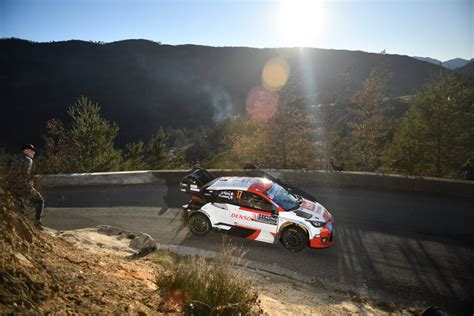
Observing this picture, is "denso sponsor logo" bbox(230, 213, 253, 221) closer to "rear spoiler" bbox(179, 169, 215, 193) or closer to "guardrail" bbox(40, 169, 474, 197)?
"rear spoiler" bbox(179, 169, 215, 193)

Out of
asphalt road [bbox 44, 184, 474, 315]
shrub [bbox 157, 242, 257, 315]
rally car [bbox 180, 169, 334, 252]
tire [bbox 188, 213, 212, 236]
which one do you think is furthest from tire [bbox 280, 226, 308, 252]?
shrub [bbox 157, 242, 257, 315]

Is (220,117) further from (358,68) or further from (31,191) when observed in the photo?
(31,191)

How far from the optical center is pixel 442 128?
77.0 feet

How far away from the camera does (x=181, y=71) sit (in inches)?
7269

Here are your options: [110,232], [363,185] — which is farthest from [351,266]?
[110,232]

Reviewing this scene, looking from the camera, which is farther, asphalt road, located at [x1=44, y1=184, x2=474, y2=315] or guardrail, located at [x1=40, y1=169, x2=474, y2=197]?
guardrail, located at [x1=40, y1=169, x2=474, y2=197]

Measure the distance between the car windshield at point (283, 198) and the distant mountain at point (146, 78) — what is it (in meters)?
125

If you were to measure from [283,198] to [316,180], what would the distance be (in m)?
5.24

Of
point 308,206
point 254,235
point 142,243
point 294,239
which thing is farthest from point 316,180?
point 142,243

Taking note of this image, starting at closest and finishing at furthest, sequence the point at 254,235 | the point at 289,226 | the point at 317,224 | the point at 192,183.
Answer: the point at 317,224
the point at 289,226
the point at 254,235
the point at 192,183

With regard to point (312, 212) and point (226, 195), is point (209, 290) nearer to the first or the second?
point (226, 195)

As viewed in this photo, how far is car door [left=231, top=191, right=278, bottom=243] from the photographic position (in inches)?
319

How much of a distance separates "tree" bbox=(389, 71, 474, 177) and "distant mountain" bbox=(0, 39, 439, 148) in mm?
106792

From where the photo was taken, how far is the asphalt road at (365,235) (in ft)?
22.4
